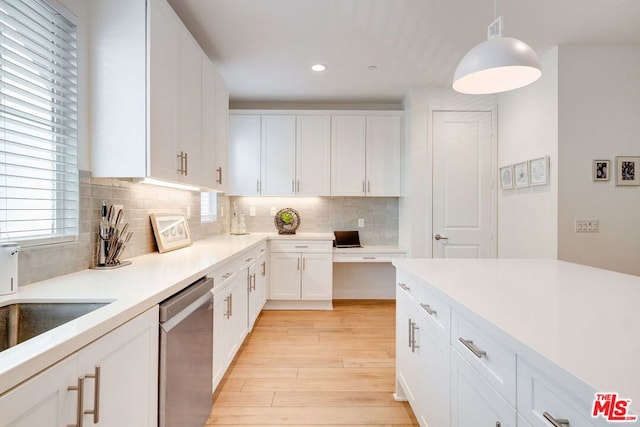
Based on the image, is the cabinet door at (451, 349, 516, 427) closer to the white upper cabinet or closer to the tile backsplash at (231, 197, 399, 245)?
the white upper cabinet

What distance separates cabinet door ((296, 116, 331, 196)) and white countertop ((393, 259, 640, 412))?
2509mm

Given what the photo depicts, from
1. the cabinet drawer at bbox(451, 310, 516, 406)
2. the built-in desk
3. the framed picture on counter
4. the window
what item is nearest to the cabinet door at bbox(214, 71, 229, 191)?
the framed picture on counter

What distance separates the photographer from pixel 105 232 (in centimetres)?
177

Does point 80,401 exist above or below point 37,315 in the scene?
below

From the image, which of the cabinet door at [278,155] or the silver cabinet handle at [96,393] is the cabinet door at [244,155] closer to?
the cabinet door at [278,155]

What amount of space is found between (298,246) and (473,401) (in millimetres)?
2988

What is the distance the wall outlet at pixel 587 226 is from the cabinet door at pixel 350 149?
2190mm

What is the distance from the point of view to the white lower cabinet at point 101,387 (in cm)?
72

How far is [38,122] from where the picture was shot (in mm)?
1478

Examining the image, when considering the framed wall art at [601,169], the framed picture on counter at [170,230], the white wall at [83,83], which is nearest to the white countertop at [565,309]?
the framed wall art at [601,169]

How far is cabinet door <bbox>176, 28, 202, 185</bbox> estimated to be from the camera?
86.7 inches

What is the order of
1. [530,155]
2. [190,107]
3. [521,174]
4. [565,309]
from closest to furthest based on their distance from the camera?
[565,309], [190,107], [530,155], [521,174]

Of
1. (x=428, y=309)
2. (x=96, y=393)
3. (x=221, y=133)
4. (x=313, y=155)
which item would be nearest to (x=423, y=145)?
(x=313, y=155)

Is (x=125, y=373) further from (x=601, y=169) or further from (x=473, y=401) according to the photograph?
(x=601, y=169)
